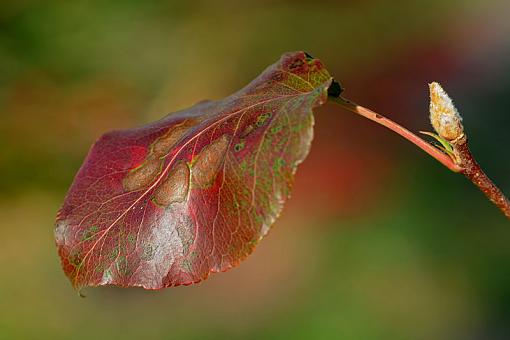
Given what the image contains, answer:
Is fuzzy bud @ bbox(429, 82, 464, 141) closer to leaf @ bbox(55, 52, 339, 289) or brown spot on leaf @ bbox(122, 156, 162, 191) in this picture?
leaf @ bbox(55, 52, 339, 289)

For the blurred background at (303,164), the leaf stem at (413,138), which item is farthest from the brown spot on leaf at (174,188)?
the blurred background at (303,164)

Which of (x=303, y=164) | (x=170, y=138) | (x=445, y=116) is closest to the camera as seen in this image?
(x=445, y=116)

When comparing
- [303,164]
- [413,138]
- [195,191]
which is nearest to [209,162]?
[195,191]

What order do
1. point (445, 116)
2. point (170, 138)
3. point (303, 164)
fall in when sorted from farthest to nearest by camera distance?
point (303, 164) < point (170, 138) < point (445, 116)

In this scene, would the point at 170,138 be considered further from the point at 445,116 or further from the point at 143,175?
the point at 445,116

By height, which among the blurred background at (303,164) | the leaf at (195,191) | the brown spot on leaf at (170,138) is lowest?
the leaf at (195,191)

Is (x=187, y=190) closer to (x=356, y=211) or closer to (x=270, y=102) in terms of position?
(x=270, y=102)

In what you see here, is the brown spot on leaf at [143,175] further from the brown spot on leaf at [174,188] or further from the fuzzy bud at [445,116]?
the fuzzy bud at [445,116]
